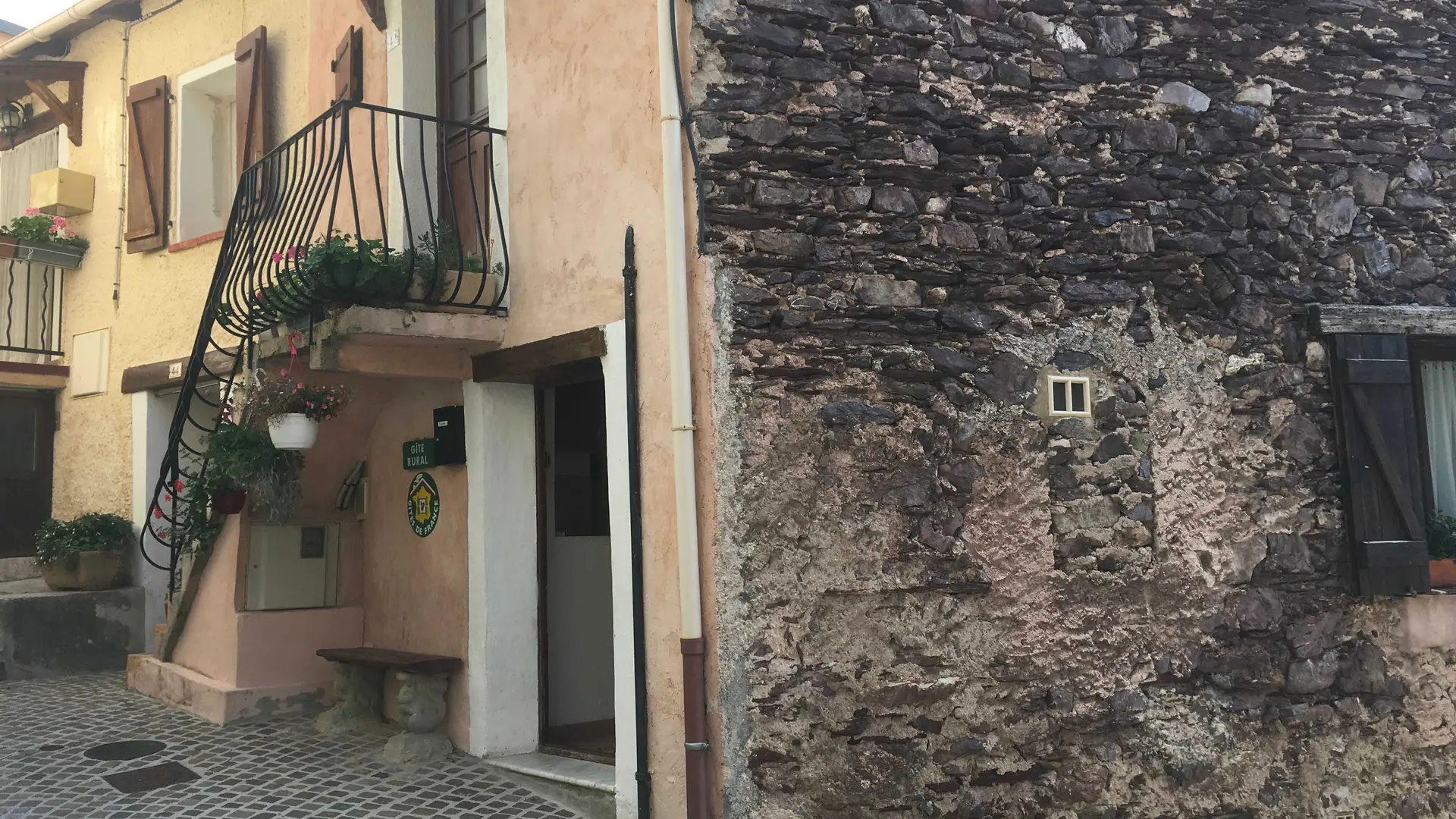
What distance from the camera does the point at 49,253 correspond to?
1052 centimetres

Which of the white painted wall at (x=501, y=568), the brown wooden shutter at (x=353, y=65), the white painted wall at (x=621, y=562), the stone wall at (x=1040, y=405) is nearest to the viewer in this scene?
the stone wall at (x=1040, y=405)

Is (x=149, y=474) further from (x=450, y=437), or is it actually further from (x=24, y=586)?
(x=450, y=437)

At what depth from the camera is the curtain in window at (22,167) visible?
11.4m

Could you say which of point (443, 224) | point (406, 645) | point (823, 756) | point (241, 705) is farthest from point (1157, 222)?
point (241, 705)

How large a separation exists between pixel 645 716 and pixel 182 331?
21.7 ft

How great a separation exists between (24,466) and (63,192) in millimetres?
2529

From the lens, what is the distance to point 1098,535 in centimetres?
518

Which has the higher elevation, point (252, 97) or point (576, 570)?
point (252, 97)

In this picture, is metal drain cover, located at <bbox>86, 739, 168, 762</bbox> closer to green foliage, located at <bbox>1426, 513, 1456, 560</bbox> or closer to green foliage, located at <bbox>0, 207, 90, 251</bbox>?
green foliage, located at <bbox>0, 207, 90, 251</bbox>

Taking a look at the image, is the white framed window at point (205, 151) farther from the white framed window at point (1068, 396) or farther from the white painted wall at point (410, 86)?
the white framed window at point (1068, 396)

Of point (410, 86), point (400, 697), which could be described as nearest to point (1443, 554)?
point (400, 697)

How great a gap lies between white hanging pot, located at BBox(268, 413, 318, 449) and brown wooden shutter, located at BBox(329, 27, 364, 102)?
218 cm

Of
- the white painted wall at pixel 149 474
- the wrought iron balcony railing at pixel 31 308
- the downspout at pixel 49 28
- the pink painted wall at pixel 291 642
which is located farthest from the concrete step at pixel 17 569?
the downspout at pixel 49 28

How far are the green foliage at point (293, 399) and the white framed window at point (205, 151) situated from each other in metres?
3.86
